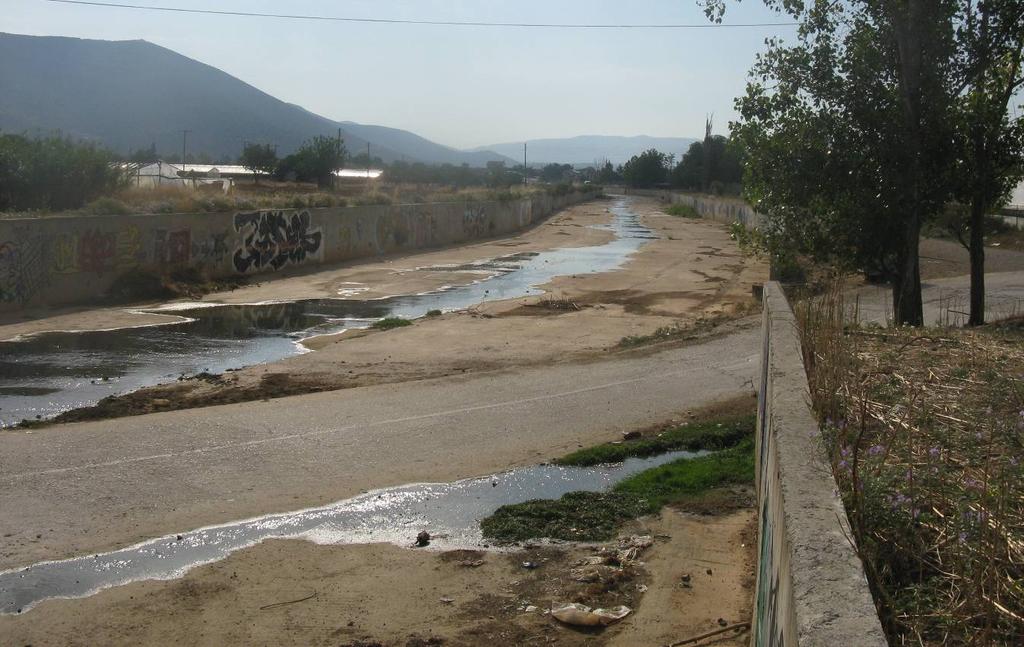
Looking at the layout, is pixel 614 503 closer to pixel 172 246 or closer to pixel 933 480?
pixel 933 480

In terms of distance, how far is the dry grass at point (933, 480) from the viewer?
3.17m

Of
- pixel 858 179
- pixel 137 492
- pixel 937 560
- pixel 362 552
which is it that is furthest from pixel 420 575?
pixel 858 179

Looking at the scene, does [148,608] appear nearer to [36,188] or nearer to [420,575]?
[420,575]

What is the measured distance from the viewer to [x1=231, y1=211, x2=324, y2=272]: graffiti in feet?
90.0

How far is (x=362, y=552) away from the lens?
304 inches

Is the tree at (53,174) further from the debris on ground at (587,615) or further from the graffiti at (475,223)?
the debris on ground at (587,615)

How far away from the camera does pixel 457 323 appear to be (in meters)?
20.1

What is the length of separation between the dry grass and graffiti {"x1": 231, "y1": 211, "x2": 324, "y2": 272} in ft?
73.0

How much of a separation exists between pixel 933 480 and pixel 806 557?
1332mm

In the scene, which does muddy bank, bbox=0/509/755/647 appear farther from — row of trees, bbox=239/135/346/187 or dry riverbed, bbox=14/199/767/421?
row of trees, bbox=239/135/346/187

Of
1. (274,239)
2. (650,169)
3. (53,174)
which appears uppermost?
(650,169)

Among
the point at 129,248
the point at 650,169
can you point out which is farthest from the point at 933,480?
the point at 650,169

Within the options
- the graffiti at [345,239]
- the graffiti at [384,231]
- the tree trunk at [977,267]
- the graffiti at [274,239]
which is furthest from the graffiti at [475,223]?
the tree trunk at [977,267]

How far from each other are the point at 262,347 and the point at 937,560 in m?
14.9
